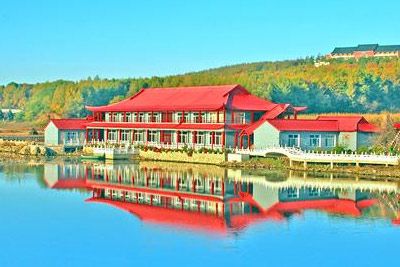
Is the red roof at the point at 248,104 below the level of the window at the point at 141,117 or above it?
above

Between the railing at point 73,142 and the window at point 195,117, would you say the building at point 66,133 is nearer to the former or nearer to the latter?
the railing at point 73,142

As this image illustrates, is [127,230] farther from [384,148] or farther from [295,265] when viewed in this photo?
[384,148]

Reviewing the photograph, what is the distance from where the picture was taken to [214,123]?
165 feet

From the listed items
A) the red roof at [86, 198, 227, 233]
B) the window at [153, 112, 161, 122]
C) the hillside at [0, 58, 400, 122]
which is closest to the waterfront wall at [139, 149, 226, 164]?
the window at [153, 112, 161, 122]

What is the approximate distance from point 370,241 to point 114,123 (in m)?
36.2

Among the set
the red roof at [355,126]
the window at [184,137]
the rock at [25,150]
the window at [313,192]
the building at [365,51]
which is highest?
the building at [365,51]

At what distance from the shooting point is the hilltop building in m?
46.4

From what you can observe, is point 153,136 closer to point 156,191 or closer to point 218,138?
point 218,138

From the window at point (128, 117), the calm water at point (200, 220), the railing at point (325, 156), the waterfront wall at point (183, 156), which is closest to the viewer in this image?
the calm water at point (200, 220)

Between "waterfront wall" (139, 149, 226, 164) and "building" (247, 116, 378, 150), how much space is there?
2677mm

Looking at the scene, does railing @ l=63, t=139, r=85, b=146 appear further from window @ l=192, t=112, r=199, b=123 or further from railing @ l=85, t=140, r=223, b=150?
window @ l=192, t=112, r=199, b=123

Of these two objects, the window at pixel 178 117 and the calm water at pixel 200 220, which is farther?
the window at pixel 178 117

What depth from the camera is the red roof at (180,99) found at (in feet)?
169

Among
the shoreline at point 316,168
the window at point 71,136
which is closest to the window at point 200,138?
the shoreline at point 316,168
